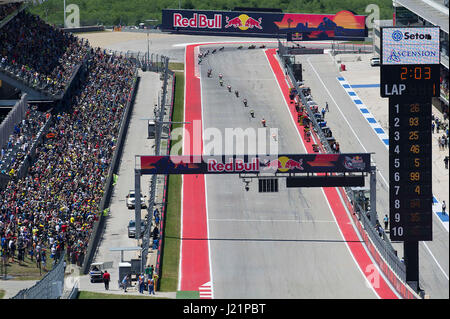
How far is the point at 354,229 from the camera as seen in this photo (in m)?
68.9

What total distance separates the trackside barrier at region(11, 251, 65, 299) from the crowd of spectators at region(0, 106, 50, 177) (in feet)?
85.1

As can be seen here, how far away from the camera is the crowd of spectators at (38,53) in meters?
87.0

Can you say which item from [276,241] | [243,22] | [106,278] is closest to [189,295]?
[106,278]

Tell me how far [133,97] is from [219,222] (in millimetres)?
32026

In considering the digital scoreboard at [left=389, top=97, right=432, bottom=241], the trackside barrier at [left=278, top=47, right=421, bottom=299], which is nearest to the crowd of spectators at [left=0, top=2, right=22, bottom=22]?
the trackside barrier at [left=278, top=47, right=421, bottom=299]

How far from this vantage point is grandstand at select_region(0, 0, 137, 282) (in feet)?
207

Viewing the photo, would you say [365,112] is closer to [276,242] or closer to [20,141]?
[276,242]

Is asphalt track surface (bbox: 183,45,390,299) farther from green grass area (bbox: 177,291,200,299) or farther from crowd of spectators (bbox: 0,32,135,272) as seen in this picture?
green grass area (bbox: 177,291,200,299)

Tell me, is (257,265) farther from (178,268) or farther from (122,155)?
(122,155)

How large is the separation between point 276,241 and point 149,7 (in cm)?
10196

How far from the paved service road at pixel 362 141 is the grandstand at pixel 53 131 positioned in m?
19.0

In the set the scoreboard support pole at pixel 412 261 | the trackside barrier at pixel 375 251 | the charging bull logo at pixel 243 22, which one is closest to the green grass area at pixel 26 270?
the trackside barrier at pixel 375 251
